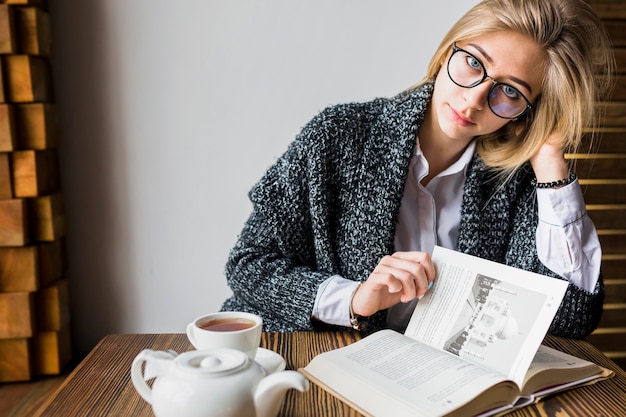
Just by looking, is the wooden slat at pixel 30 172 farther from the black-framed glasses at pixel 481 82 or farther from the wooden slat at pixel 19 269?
the black-framed glasses at pixel 481 82

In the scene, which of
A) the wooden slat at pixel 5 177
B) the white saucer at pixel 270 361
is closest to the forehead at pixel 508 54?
the white saucer at pixel 270 361

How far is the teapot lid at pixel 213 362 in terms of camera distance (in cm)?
60

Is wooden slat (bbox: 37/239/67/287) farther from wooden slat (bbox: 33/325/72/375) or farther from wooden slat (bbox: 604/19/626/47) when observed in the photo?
wooden slat (bbox: 604/19/626/47)

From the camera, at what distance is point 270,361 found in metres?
0.86

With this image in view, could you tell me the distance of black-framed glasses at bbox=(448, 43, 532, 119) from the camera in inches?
43.3

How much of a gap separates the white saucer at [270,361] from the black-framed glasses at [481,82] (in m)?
0.63

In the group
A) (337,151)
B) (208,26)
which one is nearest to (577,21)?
(337,151)

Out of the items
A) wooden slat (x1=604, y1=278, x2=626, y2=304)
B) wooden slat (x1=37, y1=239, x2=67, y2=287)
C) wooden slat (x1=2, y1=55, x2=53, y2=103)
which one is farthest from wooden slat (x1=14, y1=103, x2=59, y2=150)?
wooden slat (x1=604, y1=278, x2=626, y2=304)

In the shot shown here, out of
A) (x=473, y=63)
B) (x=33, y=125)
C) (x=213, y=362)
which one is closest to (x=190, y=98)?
(x=33, y=125)

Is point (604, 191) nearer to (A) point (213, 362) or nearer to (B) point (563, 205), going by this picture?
(B) point (563, 205)

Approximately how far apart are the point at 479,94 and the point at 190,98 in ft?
3.22

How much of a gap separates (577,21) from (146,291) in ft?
4.83

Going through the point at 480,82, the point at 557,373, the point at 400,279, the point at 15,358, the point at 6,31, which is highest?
the point at 6,31

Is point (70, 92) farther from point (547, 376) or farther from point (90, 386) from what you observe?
point (547, 376)
